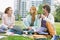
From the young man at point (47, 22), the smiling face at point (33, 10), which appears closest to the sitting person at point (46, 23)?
the young man at point (47, 22)

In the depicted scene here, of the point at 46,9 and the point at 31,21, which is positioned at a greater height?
the point at 46,9

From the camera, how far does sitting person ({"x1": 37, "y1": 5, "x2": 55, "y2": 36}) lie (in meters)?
3.52

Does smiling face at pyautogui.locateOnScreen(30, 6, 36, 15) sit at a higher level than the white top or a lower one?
higher

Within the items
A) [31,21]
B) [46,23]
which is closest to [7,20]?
[31,21]

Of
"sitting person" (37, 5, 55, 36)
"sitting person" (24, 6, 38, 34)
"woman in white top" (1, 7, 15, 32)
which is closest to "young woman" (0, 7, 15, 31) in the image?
"woman in white top" (1, 7, 15, 32)

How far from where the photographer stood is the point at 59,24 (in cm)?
349

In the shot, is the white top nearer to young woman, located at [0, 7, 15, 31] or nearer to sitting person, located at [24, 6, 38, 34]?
young woman, located at [0, 7, 15, 31]

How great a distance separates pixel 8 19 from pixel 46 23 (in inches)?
23.6

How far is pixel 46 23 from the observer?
11.7 feet

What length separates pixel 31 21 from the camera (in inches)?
141

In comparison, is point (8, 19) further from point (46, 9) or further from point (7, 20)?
point (46, 9)

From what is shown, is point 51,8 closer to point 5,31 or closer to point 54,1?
point 54,1

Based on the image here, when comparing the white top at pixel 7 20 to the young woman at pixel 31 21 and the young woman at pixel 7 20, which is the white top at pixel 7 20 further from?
the young woman at pixel 31 21

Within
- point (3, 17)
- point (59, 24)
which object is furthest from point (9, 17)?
point (59, 24)
